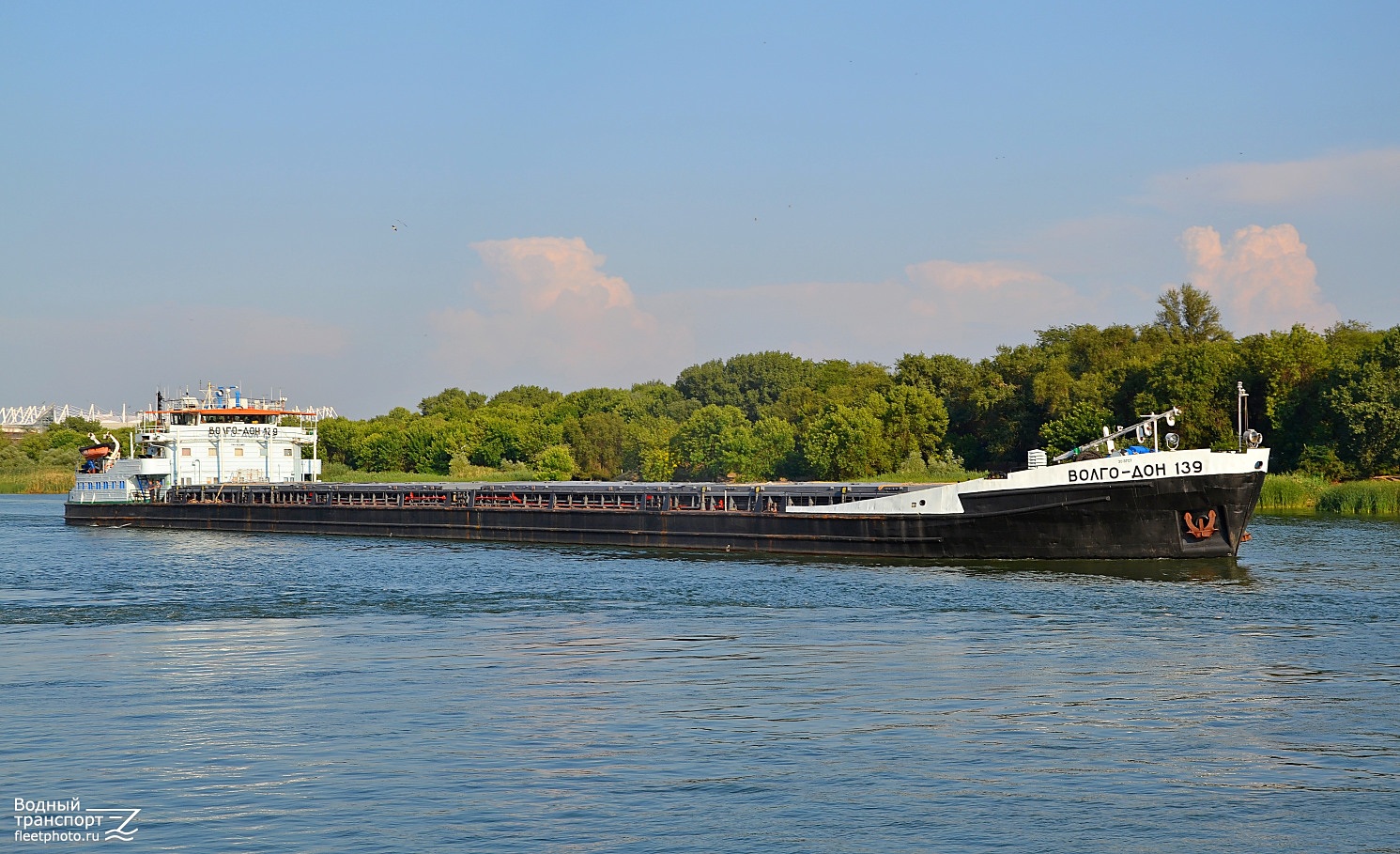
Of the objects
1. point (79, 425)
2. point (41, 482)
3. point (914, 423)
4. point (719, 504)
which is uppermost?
point (79, 425)

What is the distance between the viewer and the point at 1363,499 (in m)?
61.8

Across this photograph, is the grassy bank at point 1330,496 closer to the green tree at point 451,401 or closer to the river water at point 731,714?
the river water at point 731,714

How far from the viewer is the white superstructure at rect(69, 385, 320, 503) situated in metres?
→ 65.0

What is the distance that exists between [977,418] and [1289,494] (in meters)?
35.6

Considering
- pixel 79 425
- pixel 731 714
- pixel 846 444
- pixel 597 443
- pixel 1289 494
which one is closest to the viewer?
pixel 731 714

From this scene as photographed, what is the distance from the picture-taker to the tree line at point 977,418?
7644 cm

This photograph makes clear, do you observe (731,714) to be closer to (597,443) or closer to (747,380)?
(597,443)

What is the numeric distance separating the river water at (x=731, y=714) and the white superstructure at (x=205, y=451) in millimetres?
31230

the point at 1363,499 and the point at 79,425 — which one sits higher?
the point at 79,425

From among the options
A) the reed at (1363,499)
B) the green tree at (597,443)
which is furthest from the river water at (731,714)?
the green tree at (597,443)

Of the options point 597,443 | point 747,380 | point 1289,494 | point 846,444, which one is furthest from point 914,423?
point 747,380

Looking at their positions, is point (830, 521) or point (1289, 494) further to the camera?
point (1289, 494)

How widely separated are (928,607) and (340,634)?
13.0m

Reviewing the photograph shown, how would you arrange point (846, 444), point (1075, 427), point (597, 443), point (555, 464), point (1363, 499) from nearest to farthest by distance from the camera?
point (1363, 499)
point (1075, 427)
point (846, 444)
point (555, 464)
point (597, 443)
